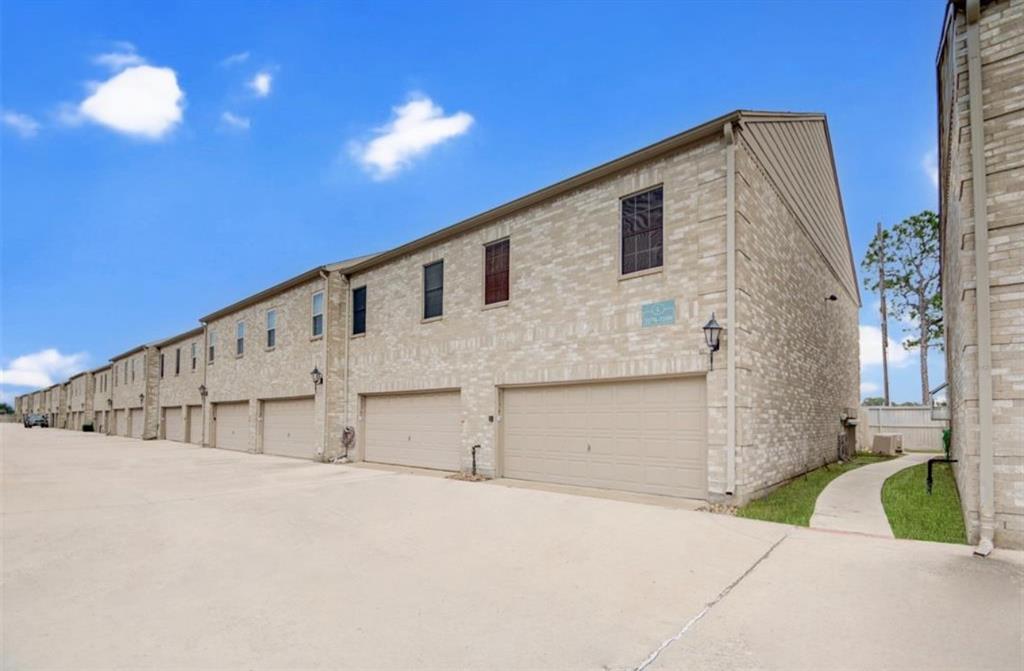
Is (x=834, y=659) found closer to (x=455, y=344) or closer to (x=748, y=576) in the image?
(x=748, y=576)

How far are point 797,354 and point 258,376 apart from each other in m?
18.6

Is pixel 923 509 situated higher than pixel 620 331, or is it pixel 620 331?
pixel 620 331

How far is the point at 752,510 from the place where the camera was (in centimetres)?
834

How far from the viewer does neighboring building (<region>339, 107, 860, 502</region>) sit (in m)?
9.12

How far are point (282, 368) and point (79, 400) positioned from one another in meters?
45.3

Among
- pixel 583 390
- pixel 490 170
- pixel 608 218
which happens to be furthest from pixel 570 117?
pixel 583 390

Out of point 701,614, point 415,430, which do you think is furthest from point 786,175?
point 415,430

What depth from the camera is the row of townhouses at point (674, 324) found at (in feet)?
21.0

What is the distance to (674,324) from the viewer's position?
9461mm

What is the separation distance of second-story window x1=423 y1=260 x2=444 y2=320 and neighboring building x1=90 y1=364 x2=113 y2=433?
3764 cm

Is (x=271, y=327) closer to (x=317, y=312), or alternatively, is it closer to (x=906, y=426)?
(x=317, y=312)

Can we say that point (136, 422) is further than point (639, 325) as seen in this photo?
Yes

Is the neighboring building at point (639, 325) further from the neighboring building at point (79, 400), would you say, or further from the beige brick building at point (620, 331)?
the neighboring building at point (79, 400)

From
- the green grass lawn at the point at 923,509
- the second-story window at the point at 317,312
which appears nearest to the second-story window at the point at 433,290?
the second-story window at the point at 317,312
